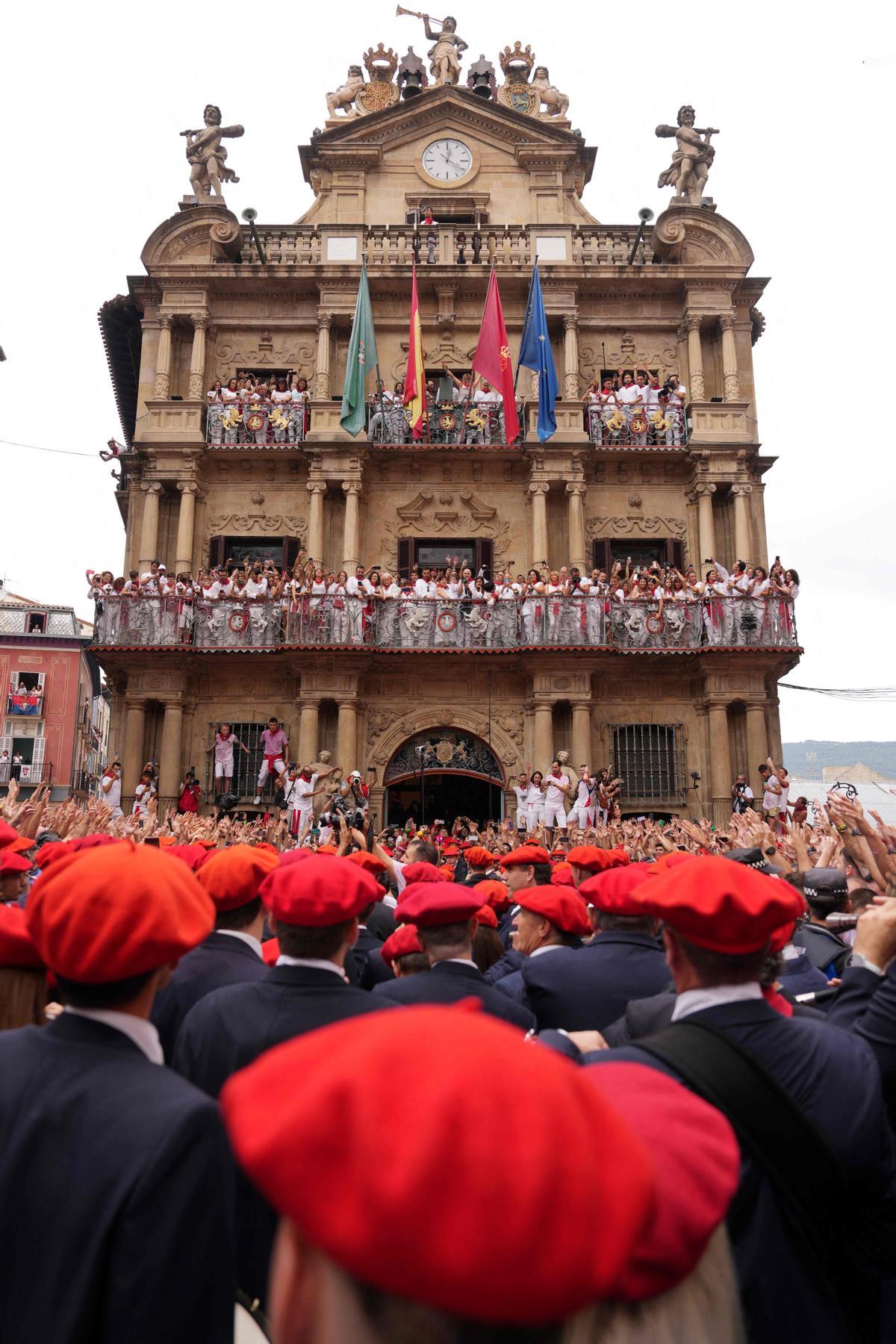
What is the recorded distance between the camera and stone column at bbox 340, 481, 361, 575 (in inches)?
Result: 934

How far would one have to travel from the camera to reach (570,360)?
2462cm

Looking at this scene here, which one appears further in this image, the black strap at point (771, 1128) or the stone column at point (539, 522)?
the stone column at point (539, 522)

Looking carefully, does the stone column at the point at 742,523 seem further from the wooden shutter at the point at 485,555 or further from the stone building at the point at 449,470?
the wooden shutter at the point at 485,555

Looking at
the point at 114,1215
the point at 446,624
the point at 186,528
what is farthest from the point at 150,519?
the point at 114,1215

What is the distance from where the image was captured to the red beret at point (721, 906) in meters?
2.83

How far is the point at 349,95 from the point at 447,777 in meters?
18.1

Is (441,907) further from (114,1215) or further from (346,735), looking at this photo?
(346,735)

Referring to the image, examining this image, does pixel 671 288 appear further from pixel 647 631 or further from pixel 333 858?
pixel 333 858

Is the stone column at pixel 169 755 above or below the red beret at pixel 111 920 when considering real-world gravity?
above

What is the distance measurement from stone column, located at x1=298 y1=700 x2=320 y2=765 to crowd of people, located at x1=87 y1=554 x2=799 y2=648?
1474mm

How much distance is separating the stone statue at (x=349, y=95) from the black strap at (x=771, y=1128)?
29261 millimetres

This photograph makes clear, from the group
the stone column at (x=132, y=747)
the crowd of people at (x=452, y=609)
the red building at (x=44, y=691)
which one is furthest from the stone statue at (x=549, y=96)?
the red building at (x=44, y=691)

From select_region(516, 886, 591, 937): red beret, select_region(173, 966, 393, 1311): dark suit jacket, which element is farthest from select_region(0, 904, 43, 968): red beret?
select_region(516, 886, 591, 937): red beret

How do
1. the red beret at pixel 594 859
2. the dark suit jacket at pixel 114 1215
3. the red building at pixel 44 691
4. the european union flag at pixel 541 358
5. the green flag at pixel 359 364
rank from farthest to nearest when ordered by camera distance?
1. the red building at pixel 44 691
2. the european union flag at pixel 541 358
3. the green flag at pixel 359 364
4. the red beret at pixel 594 859
5. the dark suit jacket at pixel 114 1215
